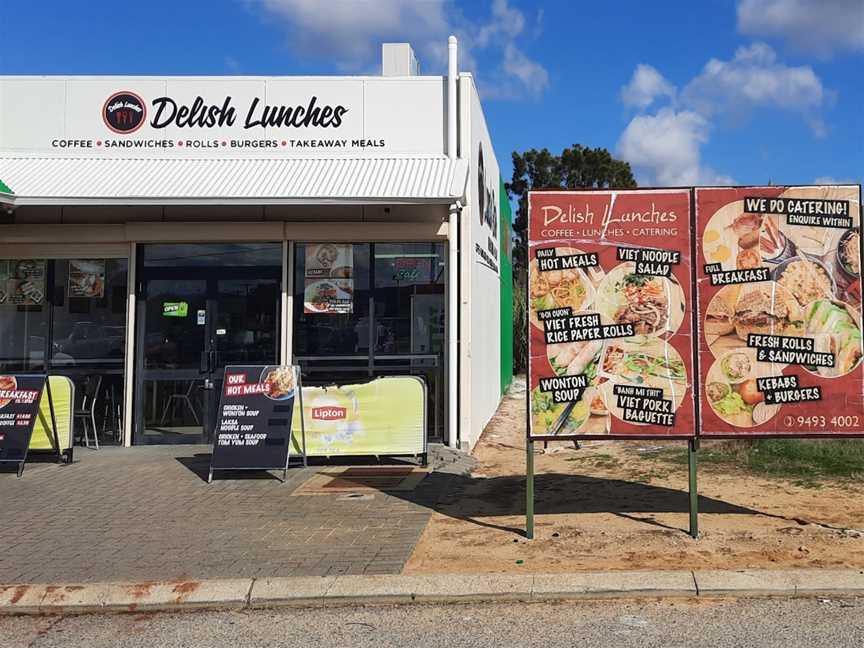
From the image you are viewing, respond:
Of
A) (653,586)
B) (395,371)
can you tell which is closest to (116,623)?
(653,586)

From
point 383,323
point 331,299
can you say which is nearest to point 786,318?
point 383,323

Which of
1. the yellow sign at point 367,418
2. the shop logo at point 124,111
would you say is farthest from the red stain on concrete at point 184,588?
the shop logo at point 124,111

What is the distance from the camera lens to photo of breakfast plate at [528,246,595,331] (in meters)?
6.18

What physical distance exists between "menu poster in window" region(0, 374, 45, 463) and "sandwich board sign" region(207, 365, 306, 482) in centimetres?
228

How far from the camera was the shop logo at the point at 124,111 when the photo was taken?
1104 centimetres

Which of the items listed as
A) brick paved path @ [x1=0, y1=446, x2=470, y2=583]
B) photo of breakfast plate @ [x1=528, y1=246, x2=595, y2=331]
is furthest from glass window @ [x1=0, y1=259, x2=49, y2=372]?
photo of breakfast plate @ [x1=528, y1=246, x2=595, y2=331]

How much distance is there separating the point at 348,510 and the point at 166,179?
219 inches

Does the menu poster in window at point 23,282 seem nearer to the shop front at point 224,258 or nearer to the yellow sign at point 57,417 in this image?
the shop front at point 224,258

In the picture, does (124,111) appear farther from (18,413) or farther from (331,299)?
(18,413)

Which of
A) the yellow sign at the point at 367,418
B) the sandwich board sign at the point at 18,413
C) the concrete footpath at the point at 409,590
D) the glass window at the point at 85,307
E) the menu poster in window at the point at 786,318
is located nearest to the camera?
the concrete footpath at the point at 409,590

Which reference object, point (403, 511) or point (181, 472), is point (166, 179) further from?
point (403, 511)

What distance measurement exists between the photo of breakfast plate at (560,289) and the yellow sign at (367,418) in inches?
139

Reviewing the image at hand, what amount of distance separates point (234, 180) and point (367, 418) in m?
3.64

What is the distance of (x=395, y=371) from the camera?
35.3 feet
